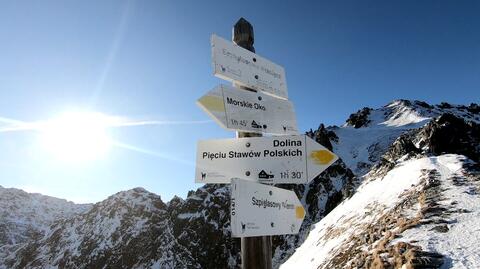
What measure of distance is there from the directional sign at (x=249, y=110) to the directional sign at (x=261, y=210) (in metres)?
0.80

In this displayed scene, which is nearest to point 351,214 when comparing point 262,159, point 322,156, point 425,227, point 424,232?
point 425,227

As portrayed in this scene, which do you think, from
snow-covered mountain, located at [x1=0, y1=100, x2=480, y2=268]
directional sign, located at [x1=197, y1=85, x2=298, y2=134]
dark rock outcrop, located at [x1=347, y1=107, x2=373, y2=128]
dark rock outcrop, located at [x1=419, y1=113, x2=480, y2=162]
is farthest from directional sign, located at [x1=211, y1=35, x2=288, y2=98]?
dark rock outcrop, located at [x1=347, y1=107, x2=373, y2=128]

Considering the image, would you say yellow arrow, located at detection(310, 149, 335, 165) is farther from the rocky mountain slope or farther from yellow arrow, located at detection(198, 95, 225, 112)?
the rocky mountain slope

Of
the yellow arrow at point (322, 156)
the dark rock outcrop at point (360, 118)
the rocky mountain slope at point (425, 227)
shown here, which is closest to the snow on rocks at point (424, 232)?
the rocky mountain slope at point (425, 227)

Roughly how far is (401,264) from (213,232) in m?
104

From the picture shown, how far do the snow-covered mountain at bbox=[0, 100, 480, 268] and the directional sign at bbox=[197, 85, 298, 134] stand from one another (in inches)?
34.4

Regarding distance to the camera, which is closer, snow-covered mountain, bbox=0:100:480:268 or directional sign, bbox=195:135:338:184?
directional sign, bbox=195:135:338:184

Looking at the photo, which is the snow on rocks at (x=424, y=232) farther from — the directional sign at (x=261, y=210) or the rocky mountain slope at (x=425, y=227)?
the directional sign at (x=261, y=210)

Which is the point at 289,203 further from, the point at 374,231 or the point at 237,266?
the point at 237,266

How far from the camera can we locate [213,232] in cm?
10944

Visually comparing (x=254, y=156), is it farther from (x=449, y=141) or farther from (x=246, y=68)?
(x=449, y=141)

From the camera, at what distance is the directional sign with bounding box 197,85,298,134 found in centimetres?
454

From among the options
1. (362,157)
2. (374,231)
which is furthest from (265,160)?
(362,157)

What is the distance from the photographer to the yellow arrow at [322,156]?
174 inches
